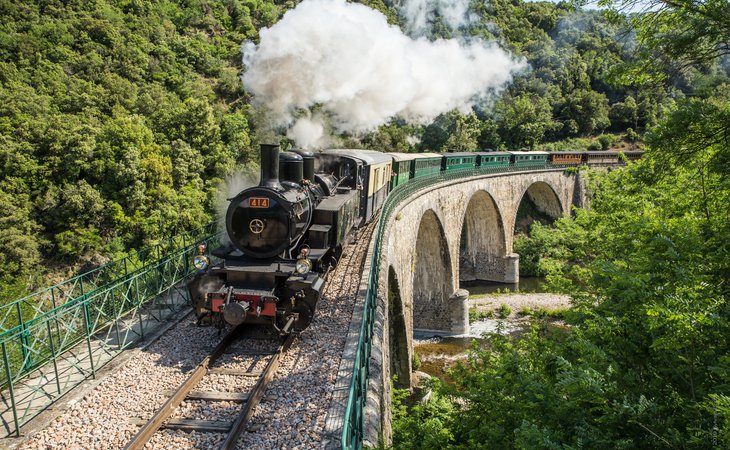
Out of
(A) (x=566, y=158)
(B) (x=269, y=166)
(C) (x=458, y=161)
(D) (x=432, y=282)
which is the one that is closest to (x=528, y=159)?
(A) (x=566, y=158)

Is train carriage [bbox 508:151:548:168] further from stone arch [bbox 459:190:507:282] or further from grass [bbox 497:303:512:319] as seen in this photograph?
grass [bbox 497:303:512:319]

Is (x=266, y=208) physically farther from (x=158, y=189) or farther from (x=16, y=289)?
(x=158, y=189)

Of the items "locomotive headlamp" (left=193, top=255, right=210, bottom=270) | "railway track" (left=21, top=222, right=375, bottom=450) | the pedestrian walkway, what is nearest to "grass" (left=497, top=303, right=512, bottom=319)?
"railway track" (left=21, top=222, right=375, bottom=450)

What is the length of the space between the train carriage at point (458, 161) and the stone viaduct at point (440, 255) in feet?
4.52

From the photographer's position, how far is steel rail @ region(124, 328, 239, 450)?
4.68 meters

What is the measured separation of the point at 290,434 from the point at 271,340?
273cm

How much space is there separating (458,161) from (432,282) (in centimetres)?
814

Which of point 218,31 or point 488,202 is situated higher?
point 218,31

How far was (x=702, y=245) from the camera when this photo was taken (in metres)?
5.42

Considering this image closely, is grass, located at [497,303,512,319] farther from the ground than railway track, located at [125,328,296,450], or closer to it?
closer to it

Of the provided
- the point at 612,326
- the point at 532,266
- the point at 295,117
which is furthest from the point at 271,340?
the point at 532,266

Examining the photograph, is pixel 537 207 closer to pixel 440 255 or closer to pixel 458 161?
pixel 458 161

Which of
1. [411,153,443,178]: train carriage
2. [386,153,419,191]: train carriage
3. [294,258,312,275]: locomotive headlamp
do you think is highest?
[411,153,443,178]: train carriage

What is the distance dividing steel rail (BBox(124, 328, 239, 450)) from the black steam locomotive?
1.53 ft
